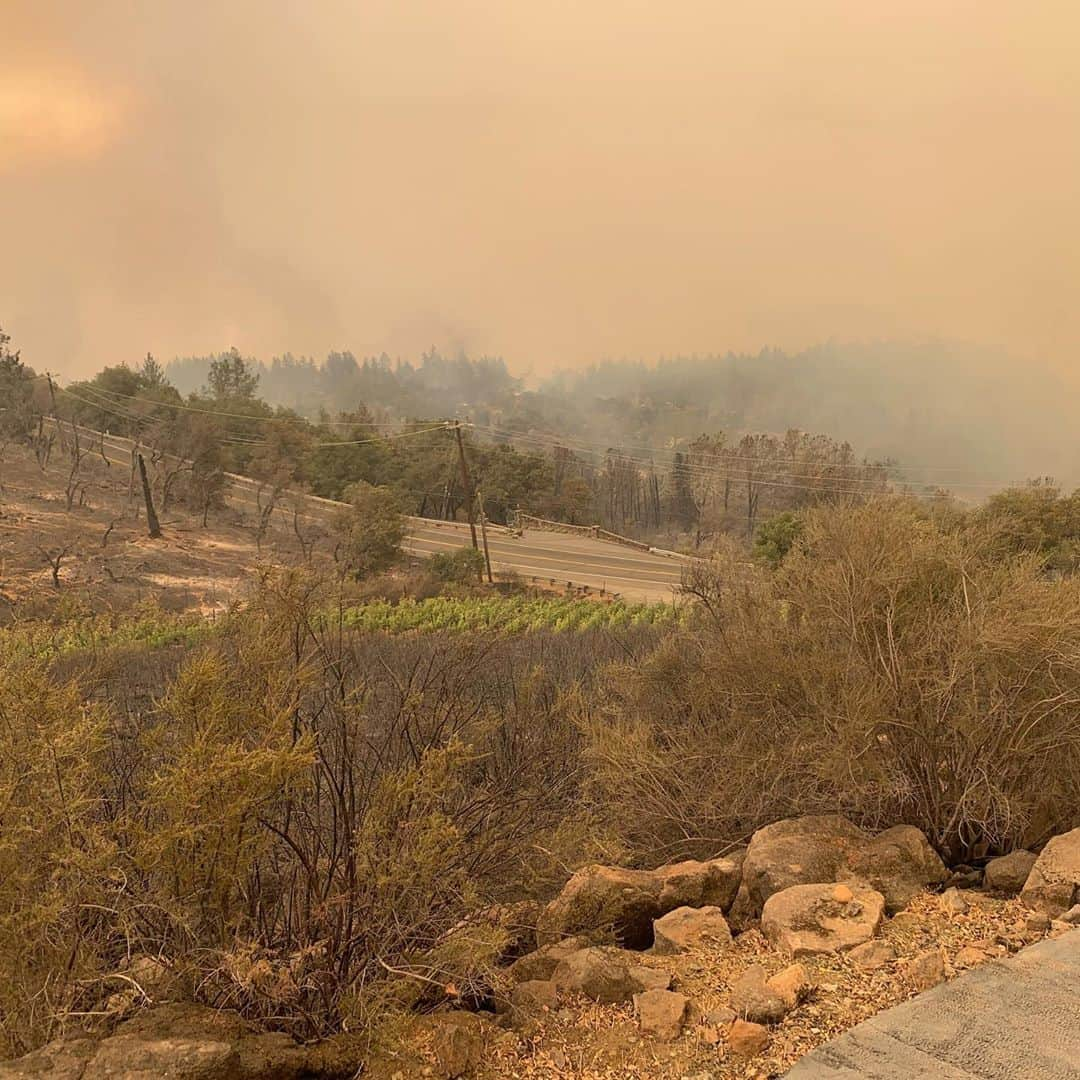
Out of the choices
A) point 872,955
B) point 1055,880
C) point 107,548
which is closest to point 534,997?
point 872,955

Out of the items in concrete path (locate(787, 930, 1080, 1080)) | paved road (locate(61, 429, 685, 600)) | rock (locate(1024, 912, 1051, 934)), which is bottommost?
paved road (locate(61, 429, 685, 600))

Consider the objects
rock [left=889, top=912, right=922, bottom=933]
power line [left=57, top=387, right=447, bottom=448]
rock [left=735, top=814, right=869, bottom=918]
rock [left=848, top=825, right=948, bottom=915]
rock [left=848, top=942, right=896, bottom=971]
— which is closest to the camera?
rock [left=848, top=942, right=896, bottom=971]

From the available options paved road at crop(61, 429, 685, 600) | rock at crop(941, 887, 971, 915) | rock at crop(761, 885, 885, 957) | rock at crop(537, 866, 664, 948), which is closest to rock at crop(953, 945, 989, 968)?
rock at crop(761, 885, 885, 957)

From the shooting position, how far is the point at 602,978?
4.23 metres

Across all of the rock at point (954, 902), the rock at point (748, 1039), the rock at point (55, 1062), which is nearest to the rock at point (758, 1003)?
the rock at point (748, 1039)

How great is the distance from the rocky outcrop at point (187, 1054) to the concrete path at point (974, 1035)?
2.05 m

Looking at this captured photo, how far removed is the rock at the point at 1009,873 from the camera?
5.59 metres

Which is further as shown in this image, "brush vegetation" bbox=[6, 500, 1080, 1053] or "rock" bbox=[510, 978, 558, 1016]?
"rock" bbox=[510, 978, 558, 1016]

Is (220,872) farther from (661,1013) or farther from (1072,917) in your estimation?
(1072,917)

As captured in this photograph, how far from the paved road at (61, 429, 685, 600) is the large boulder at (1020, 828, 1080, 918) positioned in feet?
112

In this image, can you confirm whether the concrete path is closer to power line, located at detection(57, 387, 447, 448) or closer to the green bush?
the green bush

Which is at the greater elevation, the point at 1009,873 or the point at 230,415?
the point at 230,415

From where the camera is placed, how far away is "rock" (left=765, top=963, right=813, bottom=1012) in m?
3.96

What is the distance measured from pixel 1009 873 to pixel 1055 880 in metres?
0.66
